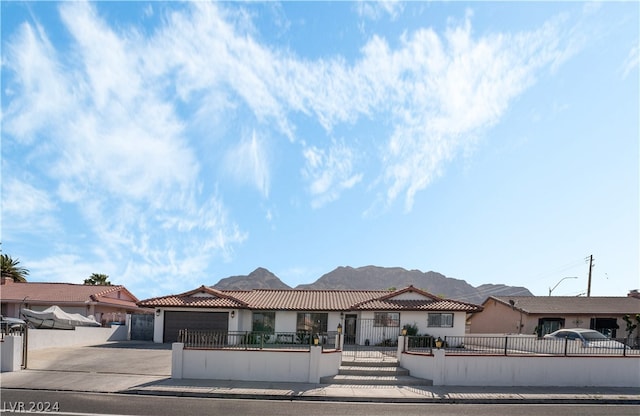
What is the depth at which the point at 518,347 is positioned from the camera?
17.2 m

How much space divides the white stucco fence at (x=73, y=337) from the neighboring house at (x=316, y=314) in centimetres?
367

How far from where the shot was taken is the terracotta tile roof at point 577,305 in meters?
33.2

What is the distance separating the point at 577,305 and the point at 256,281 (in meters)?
132

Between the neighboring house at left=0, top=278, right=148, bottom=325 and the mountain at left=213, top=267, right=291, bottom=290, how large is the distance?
4403 inches

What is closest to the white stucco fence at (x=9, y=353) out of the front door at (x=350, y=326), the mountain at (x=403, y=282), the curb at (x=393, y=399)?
the curb at (x=393, y=399)

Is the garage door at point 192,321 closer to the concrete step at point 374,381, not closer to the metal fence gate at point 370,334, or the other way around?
the metal fence gate at point 370,334

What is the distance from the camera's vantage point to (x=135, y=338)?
31.6 metres

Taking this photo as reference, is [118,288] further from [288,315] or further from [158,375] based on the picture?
[158,375]

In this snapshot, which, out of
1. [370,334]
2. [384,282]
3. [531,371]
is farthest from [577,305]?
[384,282]

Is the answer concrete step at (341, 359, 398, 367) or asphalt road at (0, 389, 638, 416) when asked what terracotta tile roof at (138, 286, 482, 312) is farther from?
asphalt road at (0, 389, 638, 416)

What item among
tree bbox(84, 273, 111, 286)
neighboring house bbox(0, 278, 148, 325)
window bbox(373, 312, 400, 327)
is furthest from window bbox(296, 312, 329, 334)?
tree bbox(84, 273, 111, 286)

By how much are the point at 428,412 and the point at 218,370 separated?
772 cm

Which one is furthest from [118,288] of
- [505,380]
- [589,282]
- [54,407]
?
[589,282]

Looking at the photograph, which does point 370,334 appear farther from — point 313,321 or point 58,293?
point 58,293
